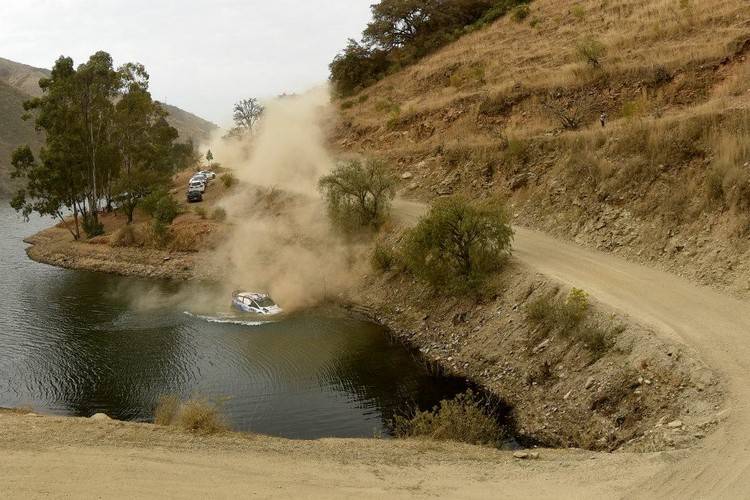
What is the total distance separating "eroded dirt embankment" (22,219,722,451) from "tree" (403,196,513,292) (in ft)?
2.81

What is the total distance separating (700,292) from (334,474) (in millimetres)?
13261

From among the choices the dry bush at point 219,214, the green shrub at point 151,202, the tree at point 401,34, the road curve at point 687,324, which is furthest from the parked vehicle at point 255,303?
the tree at point 401,34

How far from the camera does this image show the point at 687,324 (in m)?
16.4

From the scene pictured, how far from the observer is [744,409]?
488 inches

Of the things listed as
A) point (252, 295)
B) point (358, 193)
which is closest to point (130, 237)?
point (252, 295)

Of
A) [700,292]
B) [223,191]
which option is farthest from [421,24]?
[700,292]

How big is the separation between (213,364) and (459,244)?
425 inches

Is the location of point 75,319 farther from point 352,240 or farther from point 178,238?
point 352,240

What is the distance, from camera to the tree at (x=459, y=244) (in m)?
23.5

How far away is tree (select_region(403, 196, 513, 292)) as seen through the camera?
23547 mm

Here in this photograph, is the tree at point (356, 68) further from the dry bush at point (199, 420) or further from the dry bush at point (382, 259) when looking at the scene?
the dry bush at point (199, 420)

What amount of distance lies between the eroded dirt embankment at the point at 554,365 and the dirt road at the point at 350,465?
71 cm

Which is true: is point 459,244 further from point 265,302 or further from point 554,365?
point 265,302

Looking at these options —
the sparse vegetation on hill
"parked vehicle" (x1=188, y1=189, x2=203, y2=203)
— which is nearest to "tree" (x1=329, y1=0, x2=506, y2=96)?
the sparse vegetation on hill
